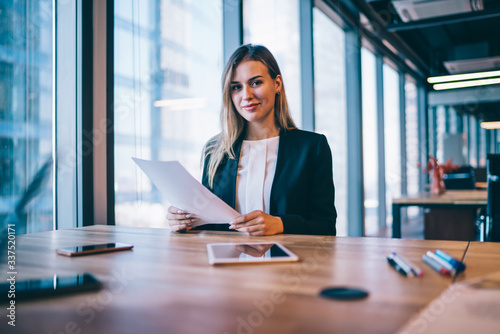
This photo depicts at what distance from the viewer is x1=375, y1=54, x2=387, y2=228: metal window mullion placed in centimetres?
685

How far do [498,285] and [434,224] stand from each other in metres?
3.79

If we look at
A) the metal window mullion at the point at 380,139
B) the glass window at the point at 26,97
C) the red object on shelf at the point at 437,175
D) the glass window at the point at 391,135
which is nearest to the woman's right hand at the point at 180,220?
the glass window at the point at 26,97

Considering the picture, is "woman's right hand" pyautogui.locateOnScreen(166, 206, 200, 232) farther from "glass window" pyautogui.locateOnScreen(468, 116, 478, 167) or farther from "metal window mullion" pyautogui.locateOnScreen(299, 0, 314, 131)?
"glass window" pyautogui.locateOnScreen(468, 116, 478, 167)

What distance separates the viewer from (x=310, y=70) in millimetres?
4402

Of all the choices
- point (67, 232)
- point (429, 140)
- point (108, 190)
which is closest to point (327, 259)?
point (67, 232)

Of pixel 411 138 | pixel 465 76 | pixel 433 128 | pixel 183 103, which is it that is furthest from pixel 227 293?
pixel 433 128

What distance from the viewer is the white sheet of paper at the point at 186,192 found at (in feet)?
3.99

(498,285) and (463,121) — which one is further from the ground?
(463,121)

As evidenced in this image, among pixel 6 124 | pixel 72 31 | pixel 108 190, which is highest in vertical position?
pixel 72 31

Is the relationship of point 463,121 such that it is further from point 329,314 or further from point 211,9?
point 329,314

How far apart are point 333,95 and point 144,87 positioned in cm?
372

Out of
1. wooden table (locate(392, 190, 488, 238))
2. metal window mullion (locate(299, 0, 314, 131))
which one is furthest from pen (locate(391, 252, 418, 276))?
metal window mullion (locate(299, 0, 314, 131))

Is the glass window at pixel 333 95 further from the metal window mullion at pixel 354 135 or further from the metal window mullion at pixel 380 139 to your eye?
the metal window mullion at pixel 380 139

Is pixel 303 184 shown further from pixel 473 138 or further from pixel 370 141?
pixel 473 138
